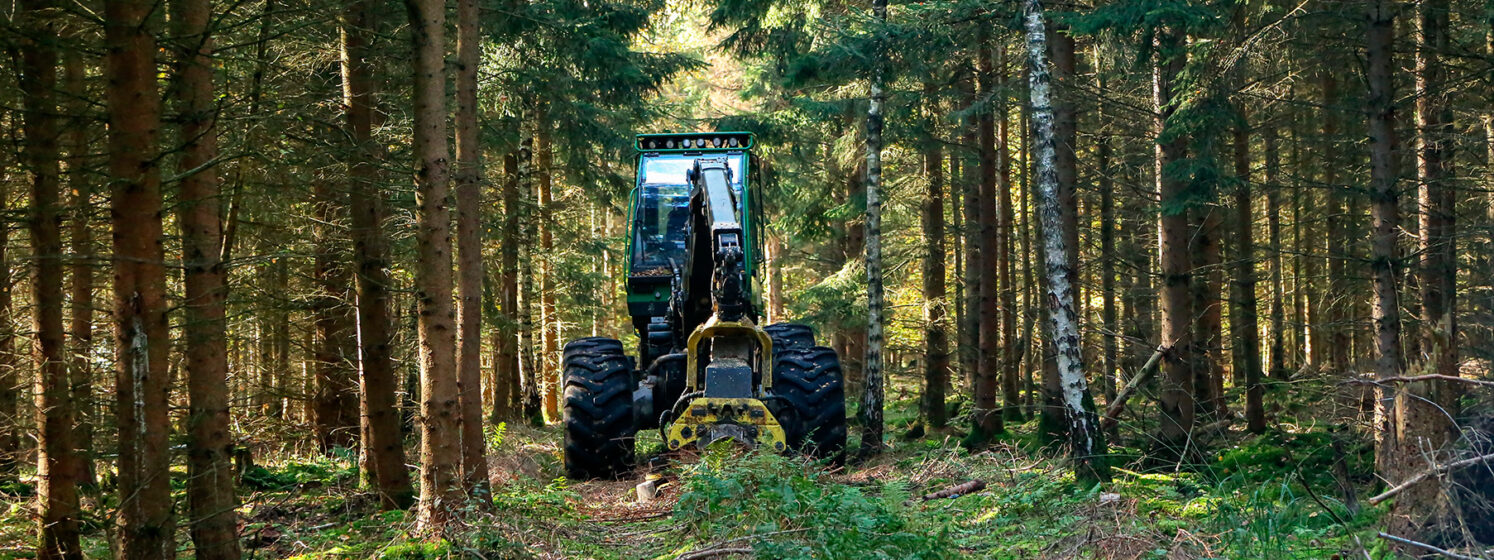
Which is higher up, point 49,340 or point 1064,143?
Answer: point 1064,143

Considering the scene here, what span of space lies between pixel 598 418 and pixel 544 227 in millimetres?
8805

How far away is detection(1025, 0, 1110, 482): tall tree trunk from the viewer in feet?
31.0

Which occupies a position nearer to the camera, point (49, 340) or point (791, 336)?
point (49, 340)

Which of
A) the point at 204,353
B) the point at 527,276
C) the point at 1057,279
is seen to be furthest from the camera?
the point at 527,276

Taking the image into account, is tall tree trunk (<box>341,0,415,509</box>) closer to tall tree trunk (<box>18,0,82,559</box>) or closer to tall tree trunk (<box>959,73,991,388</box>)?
tall tree trunk (<box>18,0,82,559</box>)

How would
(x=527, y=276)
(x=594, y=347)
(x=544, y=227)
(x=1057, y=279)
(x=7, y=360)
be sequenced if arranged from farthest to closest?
(x=544, y=227)
(x=527, y=276)
(x=594, y=347)
(x=1057, y=279)
(x=7, y=360)

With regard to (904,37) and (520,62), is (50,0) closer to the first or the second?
(904,37)

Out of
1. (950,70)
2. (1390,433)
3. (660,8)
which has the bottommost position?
(1390,433)

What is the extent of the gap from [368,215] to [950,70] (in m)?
9.96

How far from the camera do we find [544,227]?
62.2 feet

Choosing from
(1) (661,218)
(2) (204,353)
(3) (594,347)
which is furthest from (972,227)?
(2) (204,353)

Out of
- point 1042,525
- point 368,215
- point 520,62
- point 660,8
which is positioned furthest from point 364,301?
point 660,8

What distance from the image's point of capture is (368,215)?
927cm

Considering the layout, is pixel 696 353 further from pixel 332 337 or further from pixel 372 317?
pixel 332 337
